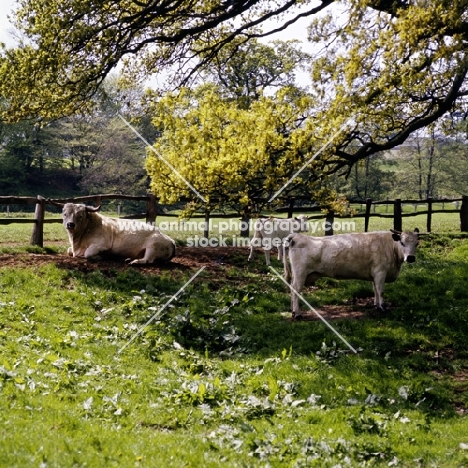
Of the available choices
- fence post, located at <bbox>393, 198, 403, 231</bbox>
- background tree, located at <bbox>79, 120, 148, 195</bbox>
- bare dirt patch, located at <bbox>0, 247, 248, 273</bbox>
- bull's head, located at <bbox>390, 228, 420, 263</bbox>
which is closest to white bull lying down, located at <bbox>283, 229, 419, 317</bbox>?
bull's head, located at <bbox>390, 228, 420, 263</bbox>

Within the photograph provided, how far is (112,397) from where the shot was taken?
6.77m

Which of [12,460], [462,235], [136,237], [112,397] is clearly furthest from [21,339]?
[462,235]

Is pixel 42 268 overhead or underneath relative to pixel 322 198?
underneath

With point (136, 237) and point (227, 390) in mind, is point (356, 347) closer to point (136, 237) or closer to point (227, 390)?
point (227, 390)

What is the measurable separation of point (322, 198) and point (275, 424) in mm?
9398

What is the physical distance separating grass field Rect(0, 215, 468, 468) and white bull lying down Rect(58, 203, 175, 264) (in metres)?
0.73

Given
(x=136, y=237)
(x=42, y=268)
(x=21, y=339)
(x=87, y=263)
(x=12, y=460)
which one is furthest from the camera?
(x=136, y=237)

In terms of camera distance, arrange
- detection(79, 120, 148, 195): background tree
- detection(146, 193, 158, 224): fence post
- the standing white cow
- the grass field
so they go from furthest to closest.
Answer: detection(79, 120, 148, 195): background tree, detection(146, 193, 158, 224): fence post, the standing white cow, the grass field

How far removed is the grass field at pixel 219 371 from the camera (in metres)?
5.64

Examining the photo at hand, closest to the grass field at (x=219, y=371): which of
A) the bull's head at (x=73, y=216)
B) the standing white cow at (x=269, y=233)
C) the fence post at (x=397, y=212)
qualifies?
the bull's head at (x=73, y=216)

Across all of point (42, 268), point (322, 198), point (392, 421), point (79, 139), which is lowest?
point (392, 421)

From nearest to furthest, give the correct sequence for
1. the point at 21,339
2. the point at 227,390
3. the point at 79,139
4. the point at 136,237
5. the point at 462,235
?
1. the point at 227,390
2. the point at 21,339
3. the point at 136,237
4. the point at 462,235
5. the point at 79,139

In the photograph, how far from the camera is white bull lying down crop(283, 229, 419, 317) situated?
35.8 feet

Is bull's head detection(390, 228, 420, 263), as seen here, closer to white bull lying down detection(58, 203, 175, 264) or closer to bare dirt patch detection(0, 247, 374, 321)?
bare dirt patch detection(0, 247, 374, 321)
